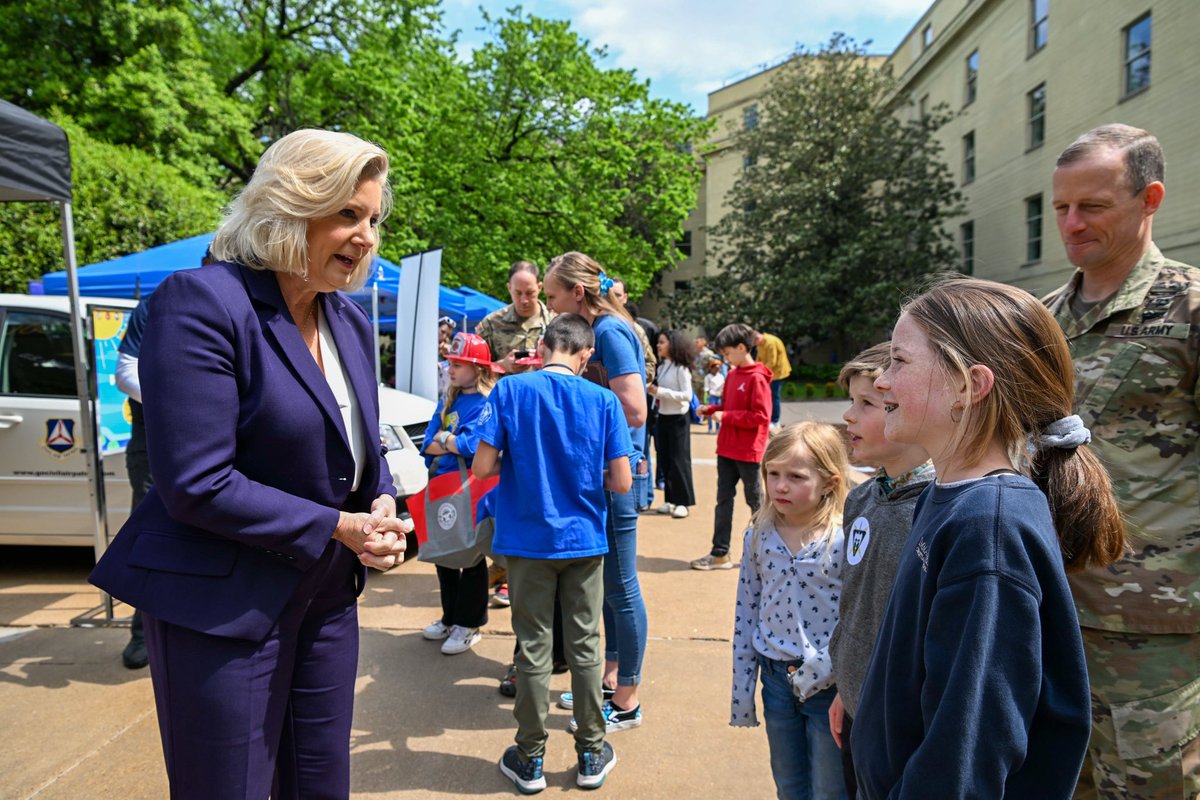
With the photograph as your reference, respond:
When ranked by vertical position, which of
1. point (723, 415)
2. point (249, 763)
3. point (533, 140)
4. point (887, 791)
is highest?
point (533, 140)

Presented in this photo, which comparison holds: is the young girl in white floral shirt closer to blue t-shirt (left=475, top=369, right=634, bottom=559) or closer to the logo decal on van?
blue t-shirt (left=475, top=369, right=634, bottom=559)

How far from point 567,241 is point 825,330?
37.6 feet

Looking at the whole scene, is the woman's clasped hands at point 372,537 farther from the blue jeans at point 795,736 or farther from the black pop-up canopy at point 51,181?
the black pop-up canopy at point 51,181

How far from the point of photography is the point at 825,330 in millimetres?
26141

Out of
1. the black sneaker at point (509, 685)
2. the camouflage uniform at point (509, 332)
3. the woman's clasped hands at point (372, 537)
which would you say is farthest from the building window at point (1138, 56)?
the woman's clasped hands at point (372, 537)

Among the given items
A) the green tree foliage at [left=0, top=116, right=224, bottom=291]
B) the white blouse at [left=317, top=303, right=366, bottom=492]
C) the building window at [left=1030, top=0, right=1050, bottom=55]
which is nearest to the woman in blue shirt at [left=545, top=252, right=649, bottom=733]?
the white blouse at [left=317, top=303, right=366, bottom=492]

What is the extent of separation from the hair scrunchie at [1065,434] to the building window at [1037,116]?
23.4 metres

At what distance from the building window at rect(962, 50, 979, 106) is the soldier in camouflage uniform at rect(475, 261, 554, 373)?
25.8 metres

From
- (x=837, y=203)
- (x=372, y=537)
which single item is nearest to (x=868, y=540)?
(x=372, y=537)

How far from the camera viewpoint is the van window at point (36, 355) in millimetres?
4945

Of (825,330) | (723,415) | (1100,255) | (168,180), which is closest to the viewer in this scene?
(1100,255)

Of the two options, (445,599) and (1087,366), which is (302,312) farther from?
(445,599)

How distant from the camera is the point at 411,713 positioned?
3342mm

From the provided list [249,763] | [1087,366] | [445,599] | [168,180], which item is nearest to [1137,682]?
[1087,366]
